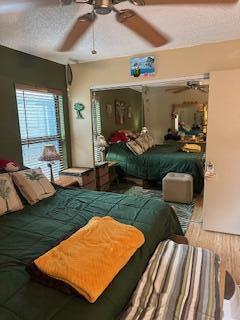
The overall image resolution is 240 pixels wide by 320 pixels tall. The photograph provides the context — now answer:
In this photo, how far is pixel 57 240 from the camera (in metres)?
1.56

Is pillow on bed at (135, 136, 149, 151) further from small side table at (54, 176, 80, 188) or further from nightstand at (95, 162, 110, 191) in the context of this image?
small side table at (54, 176, 80, 188)

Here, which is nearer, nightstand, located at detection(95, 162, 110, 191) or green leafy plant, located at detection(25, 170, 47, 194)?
green leafy plant, located at detection(25, 170, 47, 194)

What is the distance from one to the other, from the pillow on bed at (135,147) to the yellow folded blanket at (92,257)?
100 inches

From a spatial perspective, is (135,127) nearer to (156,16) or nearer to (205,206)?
(205,206)

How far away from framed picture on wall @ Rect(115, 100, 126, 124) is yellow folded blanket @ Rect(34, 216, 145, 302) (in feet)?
9.01

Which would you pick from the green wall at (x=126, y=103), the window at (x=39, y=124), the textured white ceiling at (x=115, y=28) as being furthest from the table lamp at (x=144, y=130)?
the window at (x=39, y=124)

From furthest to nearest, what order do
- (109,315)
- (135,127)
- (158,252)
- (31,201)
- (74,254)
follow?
(135,127) < (31,201) < (158,252) < (74,254) < (109,315)

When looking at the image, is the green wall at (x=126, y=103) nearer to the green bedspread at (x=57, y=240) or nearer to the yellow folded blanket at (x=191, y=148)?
the yellow folded blanket at (x=191, y=148)

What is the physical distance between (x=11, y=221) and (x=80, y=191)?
84 centimetres

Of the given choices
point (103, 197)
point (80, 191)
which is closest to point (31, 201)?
point (80, 191)

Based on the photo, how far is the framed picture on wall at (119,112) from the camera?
12.9ft

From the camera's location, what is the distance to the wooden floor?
2.25m

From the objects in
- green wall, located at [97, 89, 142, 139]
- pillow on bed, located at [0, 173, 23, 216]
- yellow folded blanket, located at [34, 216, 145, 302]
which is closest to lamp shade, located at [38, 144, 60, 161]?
pillow on bed, located at [0, 173, 23, 216]

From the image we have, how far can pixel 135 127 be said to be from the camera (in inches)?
154
